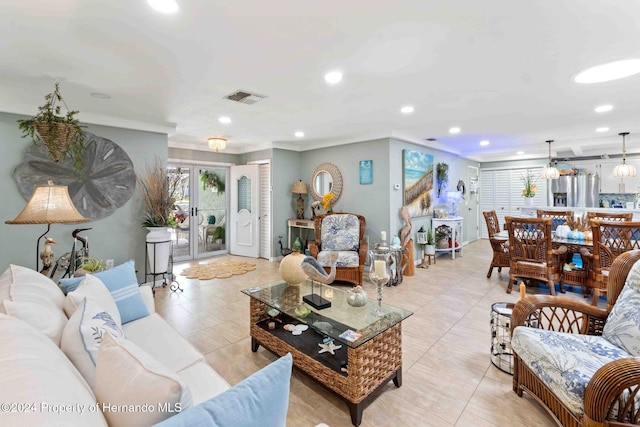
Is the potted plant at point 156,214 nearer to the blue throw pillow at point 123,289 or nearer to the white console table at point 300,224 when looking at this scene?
the blue throw pillow at point 123,289

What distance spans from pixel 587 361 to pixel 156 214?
15.1ft

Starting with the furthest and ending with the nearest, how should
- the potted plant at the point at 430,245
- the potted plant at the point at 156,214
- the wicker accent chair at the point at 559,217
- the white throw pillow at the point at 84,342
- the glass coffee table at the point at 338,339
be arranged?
the potted plant at the point at 430,245
the wicker accent chair at the point at 559,217
the potted plant at the point at 156,214
the glass coffee table at the point at 338,339
the white throw pillow at the point at 84,342

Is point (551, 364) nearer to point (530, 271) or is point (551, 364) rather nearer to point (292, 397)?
point (292, 397)

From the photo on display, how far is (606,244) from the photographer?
129 inches

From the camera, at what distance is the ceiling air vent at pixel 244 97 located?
2.98m

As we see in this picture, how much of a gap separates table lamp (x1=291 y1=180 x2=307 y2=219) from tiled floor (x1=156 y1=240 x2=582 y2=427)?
6.07 ft

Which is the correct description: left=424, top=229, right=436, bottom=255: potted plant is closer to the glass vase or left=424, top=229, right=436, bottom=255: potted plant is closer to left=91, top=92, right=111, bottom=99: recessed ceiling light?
the glass vase

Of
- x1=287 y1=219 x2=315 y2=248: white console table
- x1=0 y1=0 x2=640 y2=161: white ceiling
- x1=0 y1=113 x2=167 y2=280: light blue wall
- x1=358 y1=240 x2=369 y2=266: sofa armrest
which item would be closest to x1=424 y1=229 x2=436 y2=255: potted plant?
x1=358 y1=240 x2=369 y2=266: sofa armrest

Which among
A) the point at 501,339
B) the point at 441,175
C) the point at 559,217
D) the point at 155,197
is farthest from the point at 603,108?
the point at 155,197

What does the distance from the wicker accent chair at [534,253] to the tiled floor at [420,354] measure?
372mm

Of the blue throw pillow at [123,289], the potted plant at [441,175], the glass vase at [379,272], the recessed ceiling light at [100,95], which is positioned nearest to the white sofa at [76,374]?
the blue throw pillow at [123,289]

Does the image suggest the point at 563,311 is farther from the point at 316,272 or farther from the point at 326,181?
the point at 326,181

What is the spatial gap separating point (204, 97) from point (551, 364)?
11.7 feet

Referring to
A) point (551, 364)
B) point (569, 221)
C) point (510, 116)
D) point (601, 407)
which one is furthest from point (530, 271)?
point (601, 407)
